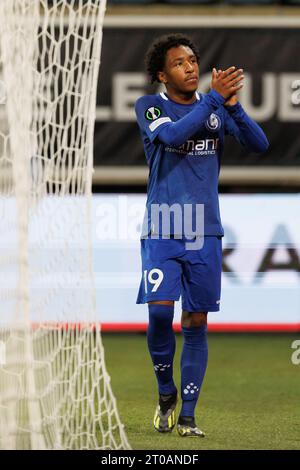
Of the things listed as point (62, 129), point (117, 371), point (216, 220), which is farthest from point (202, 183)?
point (117, 371)

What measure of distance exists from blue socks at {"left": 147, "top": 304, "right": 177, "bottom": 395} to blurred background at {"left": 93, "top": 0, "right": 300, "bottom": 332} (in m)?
3.72

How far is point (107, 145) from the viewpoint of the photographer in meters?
9.14

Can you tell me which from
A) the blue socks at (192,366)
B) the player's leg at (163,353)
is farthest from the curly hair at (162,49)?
the blue socks at (192,366)

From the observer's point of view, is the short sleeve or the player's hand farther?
the short sleeve

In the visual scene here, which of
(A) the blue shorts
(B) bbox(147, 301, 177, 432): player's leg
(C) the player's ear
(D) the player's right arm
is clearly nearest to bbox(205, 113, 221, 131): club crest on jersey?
(D) the player's right arm

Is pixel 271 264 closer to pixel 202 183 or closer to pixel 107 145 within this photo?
pixel 107 145

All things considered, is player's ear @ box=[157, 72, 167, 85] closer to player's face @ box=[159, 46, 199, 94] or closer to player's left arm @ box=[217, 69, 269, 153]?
player's face @ box=[159, 46, 199, 94]

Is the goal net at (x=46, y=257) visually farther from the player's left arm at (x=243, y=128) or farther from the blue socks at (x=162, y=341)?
the player's left arm at (x=243, y=128)

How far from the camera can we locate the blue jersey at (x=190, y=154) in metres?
4.63

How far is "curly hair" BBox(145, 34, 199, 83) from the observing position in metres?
4.73

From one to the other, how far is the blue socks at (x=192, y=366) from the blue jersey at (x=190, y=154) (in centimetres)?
42

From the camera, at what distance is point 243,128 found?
15.3ft

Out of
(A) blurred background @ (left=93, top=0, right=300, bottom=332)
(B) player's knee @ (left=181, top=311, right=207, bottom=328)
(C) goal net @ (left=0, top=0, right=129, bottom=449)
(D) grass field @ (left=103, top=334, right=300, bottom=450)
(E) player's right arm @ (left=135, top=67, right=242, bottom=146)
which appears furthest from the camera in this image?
(A) blurred background @ (left=93, top=0, right=300, bottom=332)

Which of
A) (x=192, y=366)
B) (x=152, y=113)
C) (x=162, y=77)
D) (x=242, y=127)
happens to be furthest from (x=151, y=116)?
(x=192, y=366)
